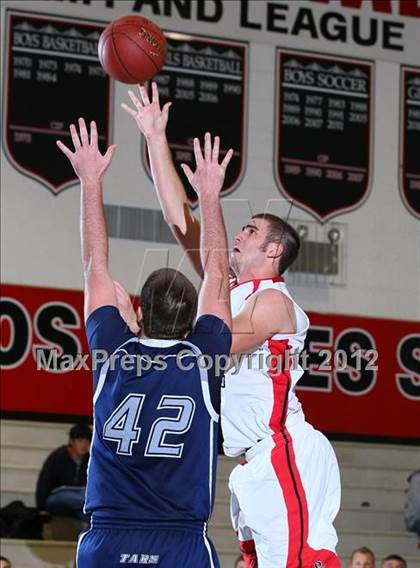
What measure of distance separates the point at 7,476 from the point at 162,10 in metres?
5.62

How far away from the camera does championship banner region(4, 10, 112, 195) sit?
12.5 metres

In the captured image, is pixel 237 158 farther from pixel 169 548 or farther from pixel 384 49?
pixel 169 548

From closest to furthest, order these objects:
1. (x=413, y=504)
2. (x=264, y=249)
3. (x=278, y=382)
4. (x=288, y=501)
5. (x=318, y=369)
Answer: (x=288, y=501), (x=278, y=382), (x=264, y=249), (x=413, y=504), (x=318, y=369)

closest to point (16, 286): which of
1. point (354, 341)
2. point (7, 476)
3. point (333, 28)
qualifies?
point (7, 476)

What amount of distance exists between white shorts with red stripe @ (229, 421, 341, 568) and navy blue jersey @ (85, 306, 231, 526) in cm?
136

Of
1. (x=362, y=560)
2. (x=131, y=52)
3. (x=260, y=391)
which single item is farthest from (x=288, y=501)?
(x=362, y=560)

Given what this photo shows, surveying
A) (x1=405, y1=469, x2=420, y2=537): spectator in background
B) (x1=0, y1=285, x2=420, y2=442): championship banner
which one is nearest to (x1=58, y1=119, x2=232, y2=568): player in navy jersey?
(x1=405, y1=469, x2=420, y2=537): spectator in background

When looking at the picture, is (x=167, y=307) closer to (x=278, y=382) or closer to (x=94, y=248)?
(x=94, y=248)

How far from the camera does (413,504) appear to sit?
11898 millimetres

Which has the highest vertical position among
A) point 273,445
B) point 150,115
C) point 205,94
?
point 205,94

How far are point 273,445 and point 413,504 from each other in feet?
21.9

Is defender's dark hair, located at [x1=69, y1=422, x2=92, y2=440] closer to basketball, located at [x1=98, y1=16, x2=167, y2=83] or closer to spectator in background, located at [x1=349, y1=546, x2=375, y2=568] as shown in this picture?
spectator in background, located at [x1=349, y1=546, x2=375, y2=568]

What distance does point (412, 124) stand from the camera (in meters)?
14.3

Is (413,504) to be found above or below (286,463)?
below
